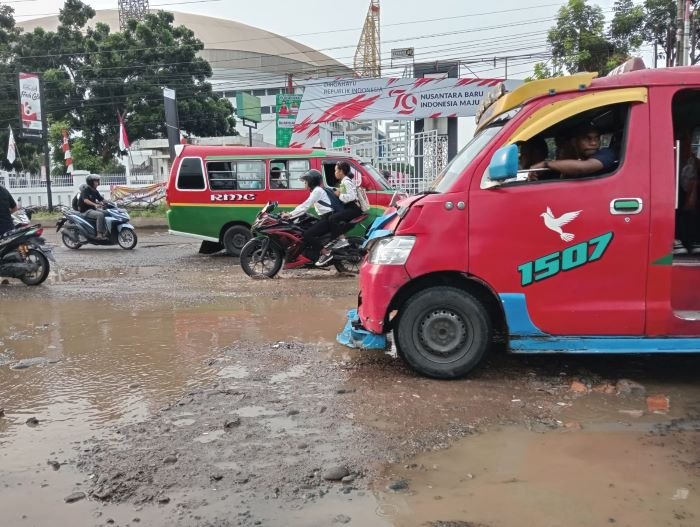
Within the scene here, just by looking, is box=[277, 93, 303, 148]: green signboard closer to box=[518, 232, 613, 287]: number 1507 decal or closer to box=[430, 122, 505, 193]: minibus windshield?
box=[430, 122, 505, 193]: minibus windshield

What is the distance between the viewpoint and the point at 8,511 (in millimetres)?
2656

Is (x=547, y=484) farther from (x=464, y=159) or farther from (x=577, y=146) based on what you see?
(x=577, y=146)

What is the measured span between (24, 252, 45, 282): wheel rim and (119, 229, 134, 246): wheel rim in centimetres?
484

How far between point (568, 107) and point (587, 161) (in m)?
0.39

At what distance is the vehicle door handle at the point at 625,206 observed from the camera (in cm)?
393

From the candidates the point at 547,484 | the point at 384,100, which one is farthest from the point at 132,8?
the point at 547,484

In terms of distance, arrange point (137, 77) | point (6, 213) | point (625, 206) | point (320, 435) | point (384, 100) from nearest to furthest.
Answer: point (320, 435) → point (625, 206) → point (6, 213) → point (384, 100) → point (137, 77)

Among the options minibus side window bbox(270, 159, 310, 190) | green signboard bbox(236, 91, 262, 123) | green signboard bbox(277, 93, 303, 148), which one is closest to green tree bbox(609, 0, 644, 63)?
green signboard bbox(277, 93, 303, 148)

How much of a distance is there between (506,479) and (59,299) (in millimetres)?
6781

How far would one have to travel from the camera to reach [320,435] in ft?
11.1

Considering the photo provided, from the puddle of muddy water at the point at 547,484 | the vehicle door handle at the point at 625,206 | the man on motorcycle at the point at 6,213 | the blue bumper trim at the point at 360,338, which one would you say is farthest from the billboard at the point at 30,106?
the puddle of muddy water at the point at 547,484

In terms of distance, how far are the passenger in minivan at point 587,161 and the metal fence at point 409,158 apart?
11.9m

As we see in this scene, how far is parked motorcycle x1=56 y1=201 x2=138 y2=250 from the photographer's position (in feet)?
43.3

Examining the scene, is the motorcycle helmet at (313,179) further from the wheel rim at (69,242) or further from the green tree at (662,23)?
the green tree at (662,23)
